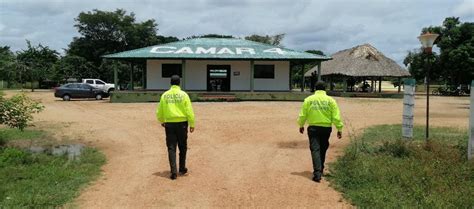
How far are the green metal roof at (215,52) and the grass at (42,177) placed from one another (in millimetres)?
17051

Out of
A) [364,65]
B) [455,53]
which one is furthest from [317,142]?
[455,53]

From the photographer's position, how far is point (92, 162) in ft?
29.2

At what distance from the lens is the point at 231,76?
1159 inches

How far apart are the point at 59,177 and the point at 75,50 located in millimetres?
53120

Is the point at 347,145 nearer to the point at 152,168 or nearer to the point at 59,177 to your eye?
the point at 152,168

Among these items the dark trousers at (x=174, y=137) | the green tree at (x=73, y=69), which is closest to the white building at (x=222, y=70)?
the dark trousers at (x=174, y=137)

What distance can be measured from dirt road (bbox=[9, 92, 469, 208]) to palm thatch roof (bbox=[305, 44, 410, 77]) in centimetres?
2037

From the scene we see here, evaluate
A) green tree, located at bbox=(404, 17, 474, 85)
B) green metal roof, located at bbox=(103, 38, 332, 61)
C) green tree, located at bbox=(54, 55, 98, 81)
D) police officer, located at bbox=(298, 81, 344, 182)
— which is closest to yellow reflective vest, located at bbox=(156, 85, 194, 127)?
police officer, located at bbox=(298, 81, 344, 182)

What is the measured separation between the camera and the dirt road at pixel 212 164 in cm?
642

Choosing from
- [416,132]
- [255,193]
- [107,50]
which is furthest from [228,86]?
[107,50]

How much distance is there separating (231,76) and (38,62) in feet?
107

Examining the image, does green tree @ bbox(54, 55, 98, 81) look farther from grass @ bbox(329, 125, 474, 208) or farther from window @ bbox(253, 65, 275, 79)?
grass @ bbox(329, 125, 474, 208)

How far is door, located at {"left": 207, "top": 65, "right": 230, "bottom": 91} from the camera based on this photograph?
29438 millimetres

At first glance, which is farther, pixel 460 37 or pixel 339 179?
pixel 460 37
